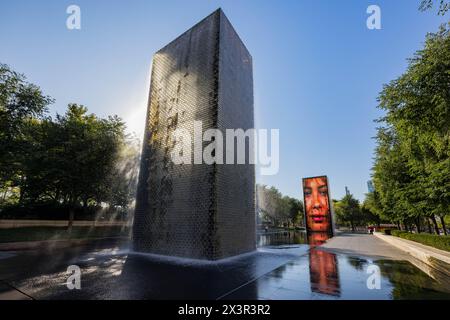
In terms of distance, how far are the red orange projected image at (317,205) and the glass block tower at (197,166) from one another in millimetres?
26876

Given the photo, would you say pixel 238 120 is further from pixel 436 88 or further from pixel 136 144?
pixel 136 144

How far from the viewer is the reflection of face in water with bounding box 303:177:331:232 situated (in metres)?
34.1

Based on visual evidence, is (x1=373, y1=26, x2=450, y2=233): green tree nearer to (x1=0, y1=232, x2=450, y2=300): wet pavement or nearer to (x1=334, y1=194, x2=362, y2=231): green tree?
(x1=0, y1=232, x2=450, y2=300): wet pavement

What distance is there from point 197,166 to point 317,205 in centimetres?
3138

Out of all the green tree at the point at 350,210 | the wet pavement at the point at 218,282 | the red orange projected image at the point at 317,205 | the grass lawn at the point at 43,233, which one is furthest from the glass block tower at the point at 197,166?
the green tree at the point at 350,210

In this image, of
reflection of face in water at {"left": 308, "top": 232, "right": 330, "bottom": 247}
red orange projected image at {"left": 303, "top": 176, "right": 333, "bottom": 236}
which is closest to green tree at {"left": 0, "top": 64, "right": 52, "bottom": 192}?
reflection of face in water at {"left": 308, "top": 232, "right": 330, "bottom": 247}

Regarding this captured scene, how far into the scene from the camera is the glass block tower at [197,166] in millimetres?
9336

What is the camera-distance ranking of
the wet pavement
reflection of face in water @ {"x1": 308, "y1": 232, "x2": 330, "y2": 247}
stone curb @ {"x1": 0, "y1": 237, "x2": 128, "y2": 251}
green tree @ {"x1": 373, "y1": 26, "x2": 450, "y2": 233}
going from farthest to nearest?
reflection of face in water @ {"x1": 308, "y1": 232, "x2": 330, "y2": 247} < stone curb @ {"x1": 0, "y1": 237, "x2": 128, "y2": 251} < green tree @ {"x1": 373, "y1": 26, "x2": 450, "y2": 233} < the wet pavement

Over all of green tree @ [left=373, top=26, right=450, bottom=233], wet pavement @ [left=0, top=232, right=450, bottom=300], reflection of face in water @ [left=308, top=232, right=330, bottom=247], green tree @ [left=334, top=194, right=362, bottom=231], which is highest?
green tree @ [left=373, top=26, right=450, bottom=233]

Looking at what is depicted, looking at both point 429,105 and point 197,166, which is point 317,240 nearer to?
point 429,105


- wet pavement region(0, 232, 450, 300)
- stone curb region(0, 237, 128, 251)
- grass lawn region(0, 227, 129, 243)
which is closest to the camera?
wet pavement region(0, 232, 450, 300)

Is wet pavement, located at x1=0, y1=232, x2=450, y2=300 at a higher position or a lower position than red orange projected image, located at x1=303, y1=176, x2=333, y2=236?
lower
